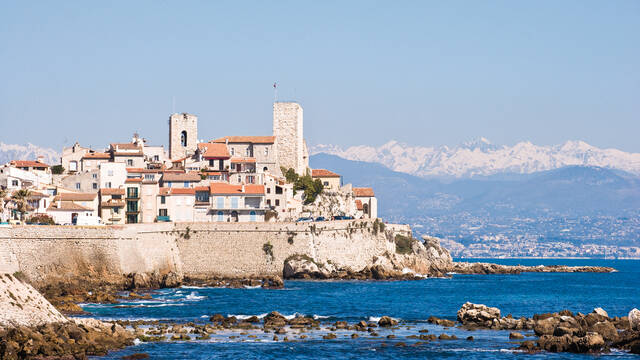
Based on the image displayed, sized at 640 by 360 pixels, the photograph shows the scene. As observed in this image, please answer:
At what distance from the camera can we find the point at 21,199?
94.0 metres

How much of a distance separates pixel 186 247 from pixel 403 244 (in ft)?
109

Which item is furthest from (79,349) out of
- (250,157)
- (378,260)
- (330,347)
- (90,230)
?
(250,157)

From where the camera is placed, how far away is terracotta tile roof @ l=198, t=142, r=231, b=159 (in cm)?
11706

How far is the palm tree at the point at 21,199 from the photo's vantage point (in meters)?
93.8

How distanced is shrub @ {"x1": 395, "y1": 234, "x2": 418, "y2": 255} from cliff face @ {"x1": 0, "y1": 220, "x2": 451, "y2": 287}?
0.53ft

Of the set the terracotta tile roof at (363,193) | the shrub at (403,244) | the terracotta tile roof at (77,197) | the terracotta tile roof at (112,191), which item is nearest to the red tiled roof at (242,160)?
the terracotta tile roof at (363,193)

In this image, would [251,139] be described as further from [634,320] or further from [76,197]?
[634,320]

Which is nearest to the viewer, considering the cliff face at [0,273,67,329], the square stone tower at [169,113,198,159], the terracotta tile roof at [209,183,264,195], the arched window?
the cliff face at [0,273,67,329]

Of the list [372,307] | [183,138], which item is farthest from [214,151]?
[372,307]

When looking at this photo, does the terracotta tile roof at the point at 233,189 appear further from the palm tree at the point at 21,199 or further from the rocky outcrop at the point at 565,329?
the rocky outcrop at the point at 565,329

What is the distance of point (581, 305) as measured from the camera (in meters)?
88.9

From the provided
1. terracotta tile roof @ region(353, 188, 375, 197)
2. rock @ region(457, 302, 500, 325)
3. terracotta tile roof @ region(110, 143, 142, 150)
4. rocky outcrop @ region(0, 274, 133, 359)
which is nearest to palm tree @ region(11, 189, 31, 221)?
terracotta tile roof @ region(110, 143, 142, 150)

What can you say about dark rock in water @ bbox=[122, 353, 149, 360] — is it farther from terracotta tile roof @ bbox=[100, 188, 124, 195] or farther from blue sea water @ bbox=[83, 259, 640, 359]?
terracotta tile roof @ bbox=[100, 188, 124, 195]

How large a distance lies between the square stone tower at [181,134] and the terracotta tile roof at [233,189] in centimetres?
2133
